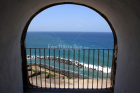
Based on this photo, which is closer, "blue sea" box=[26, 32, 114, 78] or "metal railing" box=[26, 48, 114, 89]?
"metal railing" box=[26, 48, 114, 89]

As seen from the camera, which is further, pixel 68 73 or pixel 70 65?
pixel 70 65

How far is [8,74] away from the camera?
→ 233 cm

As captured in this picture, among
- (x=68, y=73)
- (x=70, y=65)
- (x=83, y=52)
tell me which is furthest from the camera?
(x=70, y=65)

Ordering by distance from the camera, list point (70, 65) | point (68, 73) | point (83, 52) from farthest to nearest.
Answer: point (70, 65) < point (68, 73) < point (83, 52)

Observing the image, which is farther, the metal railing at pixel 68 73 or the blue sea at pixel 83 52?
the blue sea at pixel 83 52

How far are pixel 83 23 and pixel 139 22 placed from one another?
8195cm

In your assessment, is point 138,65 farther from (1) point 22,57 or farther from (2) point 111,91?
(1) point 22,57

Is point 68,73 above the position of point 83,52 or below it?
below

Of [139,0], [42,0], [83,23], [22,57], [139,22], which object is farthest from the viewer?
[83,23]

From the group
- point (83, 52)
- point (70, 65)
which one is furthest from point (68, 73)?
point (70, 65)

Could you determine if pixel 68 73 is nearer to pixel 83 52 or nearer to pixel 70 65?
pixel 83 52

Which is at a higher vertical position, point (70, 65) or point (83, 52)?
point (83, 52)

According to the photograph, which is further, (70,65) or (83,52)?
(70,65)

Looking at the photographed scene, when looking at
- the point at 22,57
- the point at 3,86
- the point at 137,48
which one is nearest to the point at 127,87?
the point at 137,48
